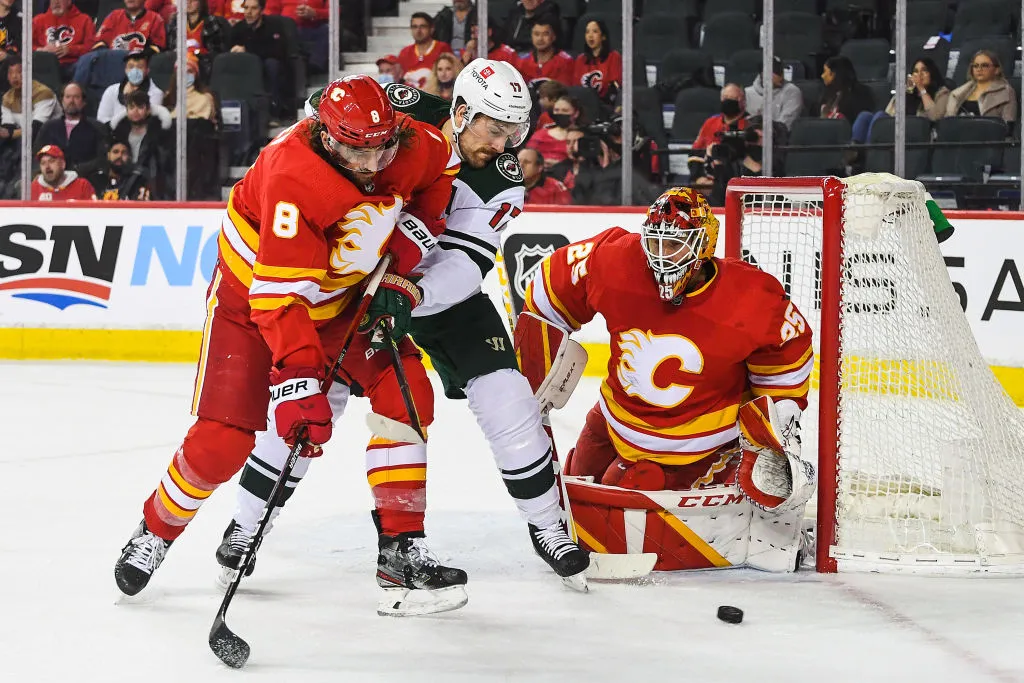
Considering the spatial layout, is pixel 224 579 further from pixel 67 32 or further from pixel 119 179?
pixel 67 32

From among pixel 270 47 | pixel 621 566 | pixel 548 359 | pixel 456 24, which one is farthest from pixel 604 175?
pixel 621 566

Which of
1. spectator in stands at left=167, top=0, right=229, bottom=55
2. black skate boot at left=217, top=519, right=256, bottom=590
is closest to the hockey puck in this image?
black skate boot at left=217, top=519, right=256, bottom=590

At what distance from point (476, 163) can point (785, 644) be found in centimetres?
116

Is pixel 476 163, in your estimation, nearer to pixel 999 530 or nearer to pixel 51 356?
pixel 999 530

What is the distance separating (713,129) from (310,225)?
3.87m

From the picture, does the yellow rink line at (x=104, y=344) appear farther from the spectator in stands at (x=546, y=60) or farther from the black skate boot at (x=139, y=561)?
the black skate boot at (x=139, y=561)

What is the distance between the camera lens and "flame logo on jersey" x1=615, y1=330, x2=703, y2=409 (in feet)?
9.93

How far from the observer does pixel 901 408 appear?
3.36 metres

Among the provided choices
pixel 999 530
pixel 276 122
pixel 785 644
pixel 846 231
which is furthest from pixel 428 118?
pixel 276 122

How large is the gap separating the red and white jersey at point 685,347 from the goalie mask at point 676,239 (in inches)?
3.5

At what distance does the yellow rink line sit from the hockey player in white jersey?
11.8 feet

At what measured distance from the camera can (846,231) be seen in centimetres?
298

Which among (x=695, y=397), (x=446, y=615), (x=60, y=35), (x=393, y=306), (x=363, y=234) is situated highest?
(x=60, y=35)

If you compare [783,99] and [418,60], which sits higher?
[418,60]
